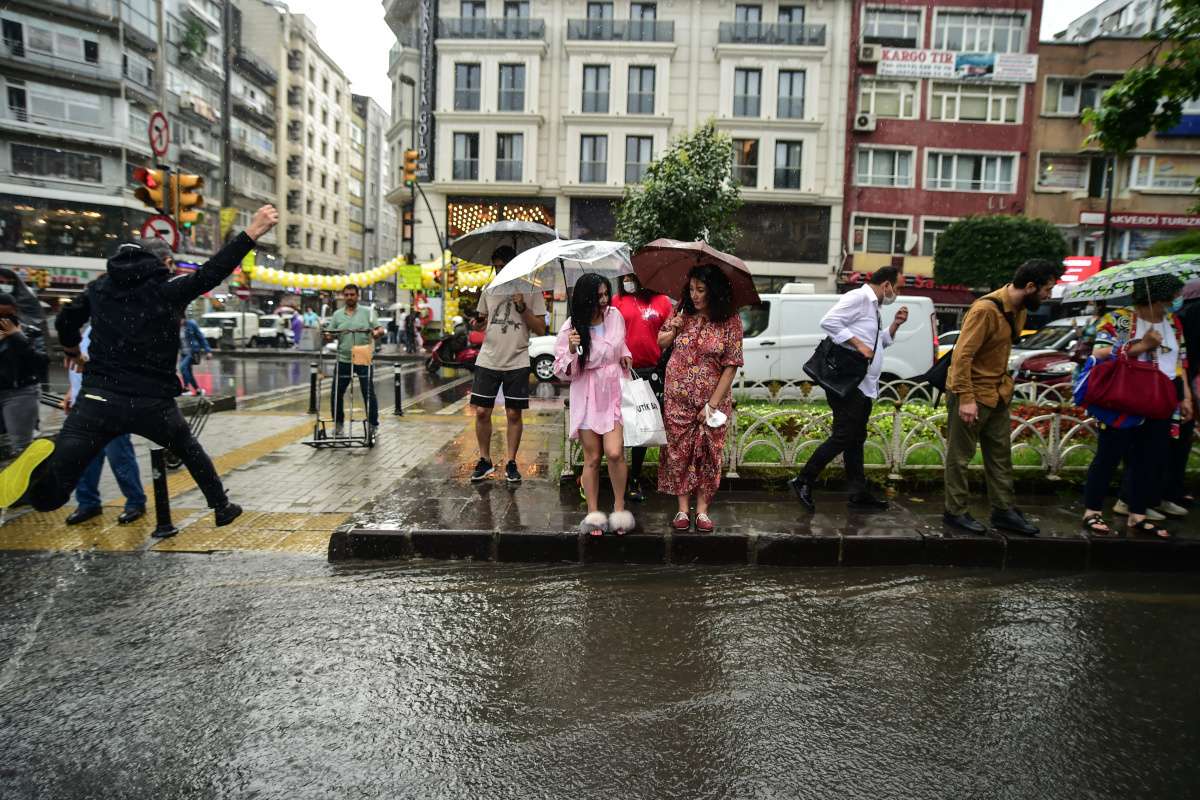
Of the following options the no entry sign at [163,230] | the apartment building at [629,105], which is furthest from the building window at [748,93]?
the no entry sign at [163,230]

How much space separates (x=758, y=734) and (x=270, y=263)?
53590 millimetres

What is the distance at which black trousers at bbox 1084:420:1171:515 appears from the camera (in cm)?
521

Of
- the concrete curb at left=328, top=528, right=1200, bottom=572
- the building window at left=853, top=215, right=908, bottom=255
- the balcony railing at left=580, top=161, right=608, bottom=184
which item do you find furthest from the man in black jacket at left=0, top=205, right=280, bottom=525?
the building window at left=853, top=215, right=908, bottom=255

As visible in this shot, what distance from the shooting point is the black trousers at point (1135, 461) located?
5207 millimetres

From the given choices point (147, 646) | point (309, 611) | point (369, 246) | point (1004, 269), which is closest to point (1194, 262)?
point (309, 611)

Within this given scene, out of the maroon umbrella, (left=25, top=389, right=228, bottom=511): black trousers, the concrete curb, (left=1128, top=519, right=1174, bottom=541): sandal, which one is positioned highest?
the maroon umbrella

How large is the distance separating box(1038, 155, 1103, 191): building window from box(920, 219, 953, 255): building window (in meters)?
4.33

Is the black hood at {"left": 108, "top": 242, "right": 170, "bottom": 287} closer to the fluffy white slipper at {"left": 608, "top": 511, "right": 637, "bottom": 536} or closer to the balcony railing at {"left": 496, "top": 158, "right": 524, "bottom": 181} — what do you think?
the fluffy white slipper at {"left": 608, "top": 511, "right": 637, "bottom": 536}

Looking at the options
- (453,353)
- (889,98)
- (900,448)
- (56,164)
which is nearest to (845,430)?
(900,448)

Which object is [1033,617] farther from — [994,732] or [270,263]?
[270,263]

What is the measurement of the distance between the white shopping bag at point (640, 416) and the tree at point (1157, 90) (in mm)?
6795

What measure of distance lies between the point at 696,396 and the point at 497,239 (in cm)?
429

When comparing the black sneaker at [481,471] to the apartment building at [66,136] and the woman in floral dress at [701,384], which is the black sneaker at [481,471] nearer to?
the woman in floral dress at [701,384]

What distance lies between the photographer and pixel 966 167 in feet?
104
